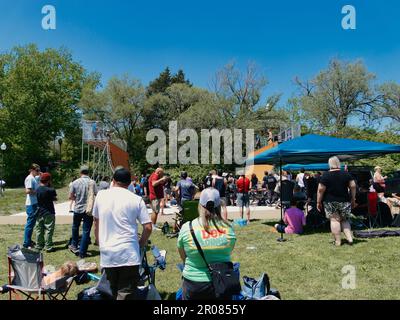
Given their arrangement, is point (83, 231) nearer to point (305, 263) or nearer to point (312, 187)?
point (305, 263)

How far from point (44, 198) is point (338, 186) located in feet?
19.2

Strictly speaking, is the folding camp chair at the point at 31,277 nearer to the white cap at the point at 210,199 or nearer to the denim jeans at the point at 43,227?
the white cap at the point at 210,199

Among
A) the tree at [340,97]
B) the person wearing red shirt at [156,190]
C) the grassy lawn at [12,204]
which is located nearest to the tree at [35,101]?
the grassy lawn at [12,204]

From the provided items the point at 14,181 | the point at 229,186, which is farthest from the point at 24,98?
the point at 229,186

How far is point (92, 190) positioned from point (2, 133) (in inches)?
1571

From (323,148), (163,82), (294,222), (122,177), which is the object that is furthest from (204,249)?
(163,82)

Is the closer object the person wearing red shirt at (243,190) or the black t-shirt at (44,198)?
the black t-shirt at (44,198)

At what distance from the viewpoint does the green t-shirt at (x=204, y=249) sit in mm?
3439

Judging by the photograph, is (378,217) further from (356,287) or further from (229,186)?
(229,186)

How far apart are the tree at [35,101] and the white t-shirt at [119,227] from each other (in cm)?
4130

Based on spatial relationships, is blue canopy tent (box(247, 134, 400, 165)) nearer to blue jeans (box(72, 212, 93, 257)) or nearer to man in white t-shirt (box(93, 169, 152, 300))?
blue jeans (box(72, 212, 93, 257))

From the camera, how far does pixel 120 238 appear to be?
3.51 meters

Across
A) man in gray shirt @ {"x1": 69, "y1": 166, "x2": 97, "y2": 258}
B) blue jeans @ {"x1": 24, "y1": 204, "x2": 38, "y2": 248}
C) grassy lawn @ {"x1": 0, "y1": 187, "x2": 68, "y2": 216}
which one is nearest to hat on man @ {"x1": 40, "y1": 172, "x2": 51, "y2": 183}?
man in gray shirt @ {"x1": 69, "y1": 166, "x2": 97, "y2": 258}

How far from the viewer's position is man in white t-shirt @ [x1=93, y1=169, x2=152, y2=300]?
11.4ft
